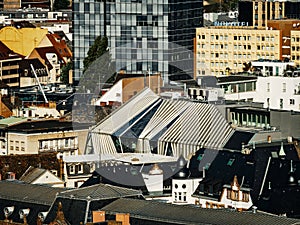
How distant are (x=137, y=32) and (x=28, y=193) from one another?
66.1 m

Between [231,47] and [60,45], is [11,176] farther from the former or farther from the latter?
[60,45]

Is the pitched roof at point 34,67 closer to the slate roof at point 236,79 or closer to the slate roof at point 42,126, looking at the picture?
the slate roof at point 236,79

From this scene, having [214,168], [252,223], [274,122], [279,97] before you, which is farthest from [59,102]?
[252,223]

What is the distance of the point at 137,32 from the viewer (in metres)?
141

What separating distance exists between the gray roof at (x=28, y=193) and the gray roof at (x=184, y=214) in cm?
382

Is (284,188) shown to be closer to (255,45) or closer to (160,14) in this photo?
(160,14)

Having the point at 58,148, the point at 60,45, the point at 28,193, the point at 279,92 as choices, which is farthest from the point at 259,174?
the point at 60,45

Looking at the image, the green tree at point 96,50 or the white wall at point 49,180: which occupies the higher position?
the green tree at point 96,50

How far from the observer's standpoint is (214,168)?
3398 inches

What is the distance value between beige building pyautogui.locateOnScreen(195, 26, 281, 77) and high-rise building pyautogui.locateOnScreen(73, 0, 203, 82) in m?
6.30

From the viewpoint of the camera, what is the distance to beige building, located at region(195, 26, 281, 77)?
496 feet

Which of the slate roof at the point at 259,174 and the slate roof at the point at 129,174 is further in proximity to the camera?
the slate roof at the point at 129,174

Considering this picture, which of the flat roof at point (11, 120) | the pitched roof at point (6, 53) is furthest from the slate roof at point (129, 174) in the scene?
the pitched roof at point (6, 53)

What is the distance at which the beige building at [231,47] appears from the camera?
151 metres
